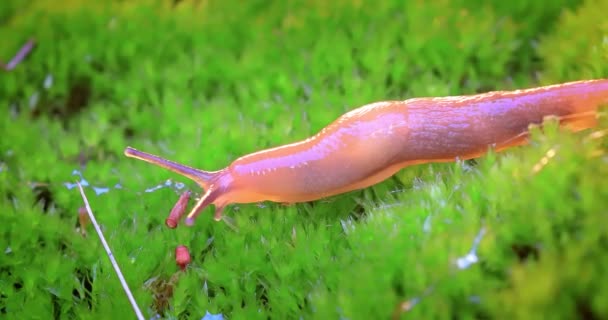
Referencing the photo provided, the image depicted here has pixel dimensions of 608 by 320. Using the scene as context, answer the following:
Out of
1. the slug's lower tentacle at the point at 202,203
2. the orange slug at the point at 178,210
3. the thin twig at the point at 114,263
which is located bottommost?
the thin twig at the point at 114,263

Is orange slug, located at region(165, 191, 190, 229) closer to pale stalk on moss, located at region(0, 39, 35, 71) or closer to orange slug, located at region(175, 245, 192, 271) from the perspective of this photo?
orange slug, located at region(175, 245, 192, 271)

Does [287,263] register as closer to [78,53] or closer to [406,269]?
[406,269]

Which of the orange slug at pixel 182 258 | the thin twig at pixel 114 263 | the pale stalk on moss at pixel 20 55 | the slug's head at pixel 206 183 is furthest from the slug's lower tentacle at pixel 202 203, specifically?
the pale stalk on moss at pixel 20 55

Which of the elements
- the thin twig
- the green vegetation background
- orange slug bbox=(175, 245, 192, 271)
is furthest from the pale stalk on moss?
orange slug bbox=(175, 245, 192, 271)

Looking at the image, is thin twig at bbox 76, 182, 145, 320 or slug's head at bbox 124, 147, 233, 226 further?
slug's head at bbox 124, 147, 233, 226

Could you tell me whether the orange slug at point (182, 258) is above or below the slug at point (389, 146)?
below

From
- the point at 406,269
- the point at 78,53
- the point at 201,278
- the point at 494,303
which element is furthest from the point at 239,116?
the point at 494,303

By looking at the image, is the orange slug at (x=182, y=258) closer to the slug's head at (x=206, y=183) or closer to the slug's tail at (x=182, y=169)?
the slug's head at (x=206, y=183)
